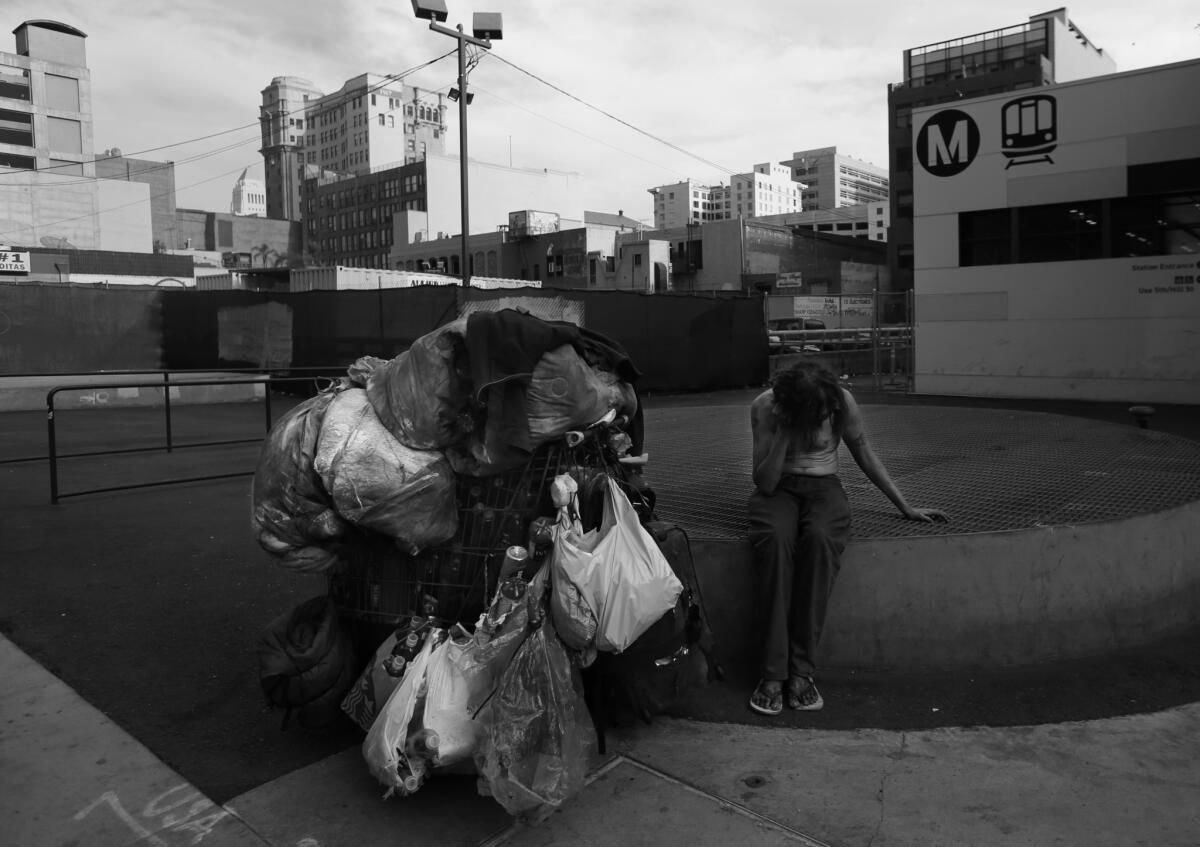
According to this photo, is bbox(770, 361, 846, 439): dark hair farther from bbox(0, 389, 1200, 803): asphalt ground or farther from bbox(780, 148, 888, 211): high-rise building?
bbox(780, 148, 888, 211): high-rise building

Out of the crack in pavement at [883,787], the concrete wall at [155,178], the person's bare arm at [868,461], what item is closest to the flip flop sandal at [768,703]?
the crack in pavement at [883,787]

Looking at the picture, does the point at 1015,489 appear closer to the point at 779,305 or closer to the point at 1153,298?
the point at 1153,298

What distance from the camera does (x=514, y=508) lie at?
130 inches

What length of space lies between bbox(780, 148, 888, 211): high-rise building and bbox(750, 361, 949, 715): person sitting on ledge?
127 metres

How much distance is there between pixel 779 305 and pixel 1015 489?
140 feet

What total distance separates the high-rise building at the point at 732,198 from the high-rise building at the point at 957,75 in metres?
26.3

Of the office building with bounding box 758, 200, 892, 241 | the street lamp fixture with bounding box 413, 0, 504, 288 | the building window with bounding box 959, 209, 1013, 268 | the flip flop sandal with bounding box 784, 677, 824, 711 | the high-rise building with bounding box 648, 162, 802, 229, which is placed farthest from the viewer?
the office building with bounding box 758, 200, 892, 241

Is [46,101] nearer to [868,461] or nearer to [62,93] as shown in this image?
[62,93]

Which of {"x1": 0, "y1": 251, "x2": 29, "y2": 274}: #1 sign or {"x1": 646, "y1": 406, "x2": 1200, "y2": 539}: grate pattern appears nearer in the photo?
{"x1": 646, "y1": 406, "x2": 1200, "y2": 539}: grate pattern

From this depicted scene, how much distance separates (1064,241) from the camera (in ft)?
50.6

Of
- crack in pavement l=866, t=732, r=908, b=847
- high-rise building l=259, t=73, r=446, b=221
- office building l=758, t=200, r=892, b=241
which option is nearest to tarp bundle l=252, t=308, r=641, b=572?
crack in pavement l=866, t=732, r=908, b=847

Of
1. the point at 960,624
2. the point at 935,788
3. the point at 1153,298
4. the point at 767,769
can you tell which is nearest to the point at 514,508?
the point at 767,769

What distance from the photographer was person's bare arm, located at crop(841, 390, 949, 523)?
4.03 meters

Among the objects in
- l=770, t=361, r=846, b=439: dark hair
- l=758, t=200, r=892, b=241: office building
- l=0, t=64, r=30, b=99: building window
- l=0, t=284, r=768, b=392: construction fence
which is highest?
l=0, t=64, r=30, b=99: building window
